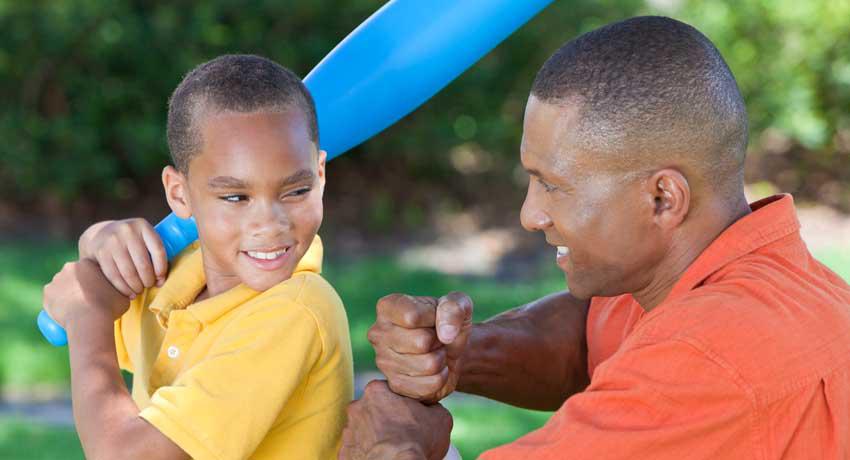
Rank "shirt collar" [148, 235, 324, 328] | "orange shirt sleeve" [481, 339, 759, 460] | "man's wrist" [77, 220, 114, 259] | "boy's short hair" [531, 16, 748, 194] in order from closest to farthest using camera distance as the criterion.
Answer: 1. "orange shirt sleeve" [481, 339, 759, 460]
2. "boy's short hair" [531, 16, 748, 194]
3. "shirt collar" [148, 235, 324, 328]
4. "man's wrist" [77, 220, 114, 259]

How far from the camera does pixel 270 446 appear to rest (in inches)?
95.4

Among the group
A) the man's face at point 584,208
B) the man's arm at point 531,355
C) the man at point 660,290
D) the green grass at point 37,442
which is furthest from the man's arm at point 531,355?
the green grass at point 37,442

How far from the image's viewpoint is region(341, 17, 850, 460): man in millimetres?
2041

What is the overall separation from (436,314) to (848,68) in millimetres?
7775

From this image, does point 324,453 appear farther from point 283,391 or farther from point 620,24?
point 620,24

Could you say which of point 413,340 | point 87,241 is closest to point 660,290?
point 413,340

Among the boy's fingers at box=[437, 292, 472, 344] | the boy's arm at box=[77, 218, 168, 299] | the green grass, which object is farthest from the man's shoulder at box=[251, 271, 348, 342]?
the green grass

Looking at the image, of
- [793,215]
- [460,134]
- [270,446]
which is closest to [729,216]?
[793,215]

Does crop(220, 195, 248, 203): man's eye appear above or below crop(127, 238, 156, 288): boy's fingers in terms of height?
above

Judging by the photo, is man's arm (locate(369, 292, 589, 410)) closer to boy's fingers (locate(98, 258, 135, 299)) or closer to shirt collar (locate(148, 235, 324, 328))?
shirt collar (locate(148, 235, 324, 328))

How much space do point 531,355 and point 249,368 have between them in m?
1.01

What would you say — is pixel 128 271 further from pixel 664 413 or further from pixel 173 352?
pixel 664 413

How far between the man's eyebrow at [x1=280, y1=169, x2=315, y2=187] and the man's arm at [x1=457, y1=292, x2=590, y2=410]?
0.77 metres

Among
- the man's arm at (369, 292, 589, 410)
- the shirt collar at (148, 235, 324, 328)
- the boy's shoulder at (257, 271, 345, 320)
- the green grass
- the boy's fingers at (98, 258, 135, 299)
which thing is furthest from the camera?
the green grass
